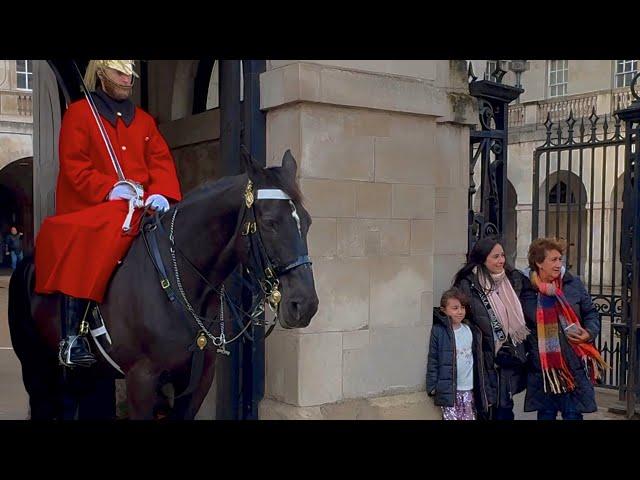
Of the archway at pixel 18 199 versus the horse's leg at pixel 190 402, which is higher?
the archway at pixel 18 199

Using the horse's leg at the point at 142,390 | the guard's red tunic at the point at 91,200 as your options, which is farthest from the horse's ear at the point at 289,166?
the horse's leg at the point at 142,390

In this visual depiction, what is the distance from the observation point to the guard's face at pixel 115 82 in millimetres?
4031

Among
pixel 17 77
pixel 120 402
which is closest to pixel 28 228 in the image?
pixel 17 77

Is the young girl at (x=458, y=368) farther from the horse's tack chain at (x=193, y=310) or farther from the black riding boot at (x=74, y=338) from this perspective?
the black riding boot at (x=74, y=338)

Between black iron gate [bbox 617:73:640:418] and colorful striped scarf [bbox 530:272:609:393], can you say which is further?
black iron gate [bbox 617:73:640:418]

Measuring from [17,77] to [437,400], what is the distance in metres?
21.3

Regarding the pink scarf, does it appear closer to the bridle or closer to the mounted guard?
the bridle

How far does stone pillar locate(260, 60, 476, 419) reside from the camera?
14.2 ft

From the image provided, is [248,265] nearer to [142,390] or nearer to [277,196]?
[277,196]

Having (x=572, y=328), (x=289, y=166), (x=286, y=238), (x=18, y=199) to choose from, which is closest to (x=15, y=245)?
(x=18, y=199)

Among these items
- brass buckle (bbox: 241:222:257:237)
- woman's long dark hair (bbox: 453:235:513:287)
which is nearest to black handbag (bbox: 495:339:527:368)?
woman's long dark hair (bbox: 453:235:513:287)

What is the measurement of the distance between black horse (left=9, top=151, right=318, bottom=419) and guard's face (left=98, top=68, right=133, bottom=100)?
96 cm

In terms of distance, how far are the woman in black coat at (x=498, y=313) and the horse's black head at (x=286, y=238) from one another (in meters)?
1.98

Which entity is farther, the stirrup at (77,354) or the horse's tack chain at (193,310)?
the stirrup at (77,354)
